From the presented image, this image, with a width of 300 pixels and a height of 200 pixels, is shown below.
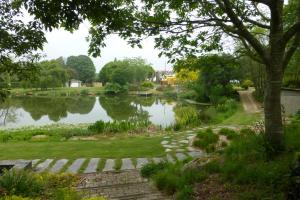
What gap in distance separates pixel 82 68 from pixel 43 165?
240 feet

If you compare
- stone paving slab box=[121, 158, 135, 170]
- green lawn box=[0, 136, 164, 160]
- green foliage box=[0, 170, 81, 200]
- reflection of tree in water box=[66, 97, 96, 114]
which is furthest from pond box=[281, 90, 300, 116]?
reflection of tree in water box=[66, 97, 96, 114]

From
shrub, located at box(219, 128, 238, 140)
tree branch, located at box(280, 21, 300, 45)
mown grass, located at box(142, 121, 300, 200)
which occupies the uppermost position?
tree branch, located at box(280, 21, 300, 45)

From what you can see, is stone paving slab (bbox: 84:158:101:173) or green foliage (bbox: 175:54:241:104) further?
green foliage (bbox: 175:54:241:104)

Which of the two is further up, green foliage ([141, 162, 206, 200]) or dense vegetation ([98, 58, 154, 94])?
dense vegetation ([98, 58, 154, 94])

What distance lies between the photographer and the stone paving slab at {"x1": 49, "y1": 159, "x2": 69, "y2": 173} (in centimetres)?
703

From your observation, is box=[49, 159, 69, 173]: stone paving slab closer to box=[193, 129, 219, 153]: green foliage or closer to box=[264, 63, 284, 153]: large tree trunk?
box=[193, 129, 219, 153]: green foliage

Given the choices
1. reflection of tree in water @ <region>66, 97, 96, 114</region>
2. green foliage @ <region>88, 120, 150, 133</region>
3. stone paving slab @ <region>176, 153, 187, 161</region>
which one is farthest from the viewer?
reflection of tree in water @ <region>66, 97, 96, 114</region>

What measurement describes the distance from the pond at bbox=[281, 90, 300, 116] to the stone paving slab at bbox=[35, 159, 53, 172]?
1069 centimetres

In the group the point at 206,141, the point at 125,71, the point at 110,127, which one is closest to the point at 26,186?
the point at 206,141

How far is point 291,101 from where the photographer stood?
1506cm

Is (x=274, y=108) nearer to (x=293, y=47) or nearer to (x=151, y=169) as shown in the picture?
(x=293, y=47)

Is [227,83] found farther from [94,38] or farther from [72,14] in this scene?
[72,14]

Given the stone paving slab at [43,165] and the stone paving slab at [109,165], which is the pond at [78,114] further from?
the stone paving slab at [109,165]

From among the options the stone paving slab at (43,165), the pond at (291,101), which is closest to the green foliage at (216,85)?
the pond at (291,101)
